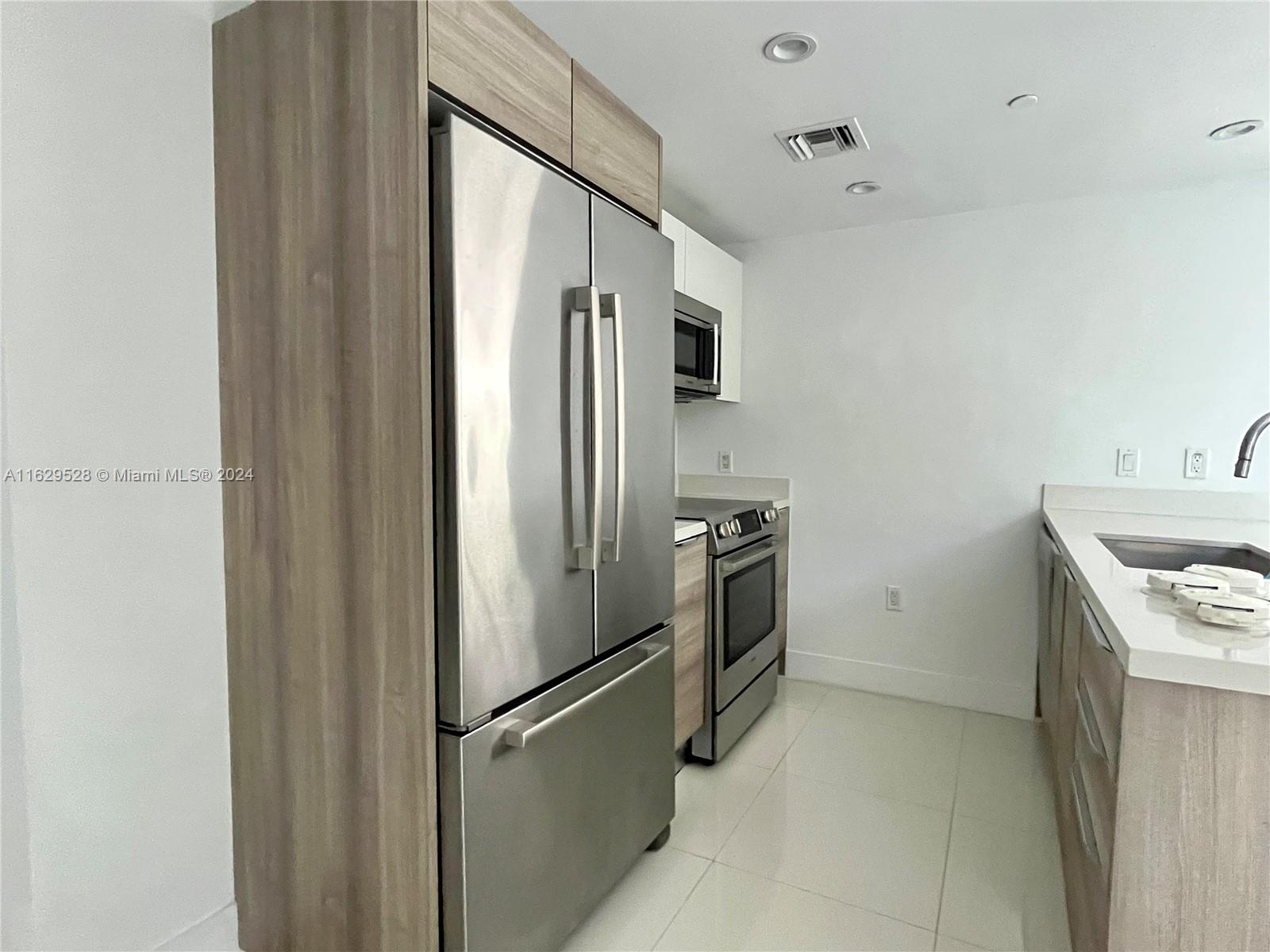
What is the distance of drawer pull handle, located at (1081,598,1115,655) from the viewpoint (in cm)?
127

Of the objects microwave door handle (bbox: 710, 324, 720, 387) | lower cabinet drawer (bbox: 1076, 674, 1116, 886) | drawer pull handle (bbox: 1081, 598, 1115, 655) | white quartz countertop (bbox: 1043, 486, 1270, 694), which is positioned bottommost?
lower cabinet drawer (bbox: 1076, 674, 1116, 886)

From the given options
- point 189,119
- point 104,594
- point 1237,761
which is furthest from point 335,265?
point 1237,761

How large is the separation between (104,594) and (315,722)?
49 cm

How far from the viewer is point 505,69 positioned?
1383mm

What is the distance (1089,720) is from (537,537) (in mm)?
1242

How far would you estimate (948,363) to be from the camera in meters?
3.13

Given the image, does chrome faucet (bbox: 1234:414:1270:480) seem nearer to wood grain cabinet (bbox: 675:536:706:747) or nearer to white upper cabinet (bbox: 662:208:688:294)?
wood grain cabinet (bbox: 675:536:706:747)

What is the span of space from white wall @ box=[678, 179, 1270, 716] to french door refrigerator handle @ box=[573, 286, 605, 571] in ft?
7.04

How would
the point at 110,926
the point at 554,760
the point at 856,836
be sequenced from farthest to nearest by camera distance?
the point at 856,836, the point at 554,760, the point at 110,926

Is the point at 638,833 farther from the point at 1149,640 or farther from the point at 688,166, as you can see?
the point at 688,166

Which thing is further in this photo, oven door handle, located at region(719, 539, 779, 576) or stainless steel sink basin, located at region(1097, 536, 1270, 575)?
oven door handle, located at region(719, 539, 779, 576)

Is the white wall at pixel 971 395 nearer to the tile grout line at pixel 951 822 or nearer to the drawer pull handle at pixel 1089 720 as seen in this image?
the tile grout line at pixel 951 822

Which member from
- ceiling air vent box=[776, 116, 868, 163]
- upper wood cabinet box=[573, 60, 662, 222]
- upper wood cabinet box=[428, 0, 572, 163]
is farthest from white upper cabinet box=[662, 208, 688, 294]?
upper wood cabinet box=[428, 0, 572, 163]

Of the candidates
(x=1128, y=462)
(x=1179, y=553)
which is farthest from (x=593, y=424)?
(x=1128, y=462)
